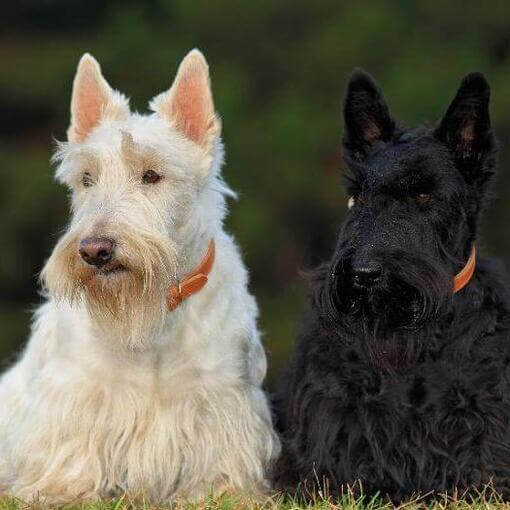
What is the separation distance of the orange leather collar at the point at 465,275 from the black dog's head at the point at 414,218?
0.12ft

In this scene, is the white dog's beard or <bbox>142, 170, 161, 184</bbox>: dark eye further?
<bbox>142, 170, 161, 184</bbox>: dark eye

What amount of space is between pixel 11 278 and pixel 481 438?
1032cm

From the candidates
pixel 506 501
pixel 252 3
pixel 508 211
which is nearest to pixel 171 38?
pixel 252 3

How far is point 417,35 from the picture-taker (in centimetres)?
1520

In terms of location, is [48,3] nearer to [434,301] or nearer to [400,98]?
[400,98]

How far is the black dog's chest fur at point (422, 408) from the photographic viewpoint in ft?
16.5

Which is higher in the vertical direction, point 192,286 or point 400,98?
point 192,286

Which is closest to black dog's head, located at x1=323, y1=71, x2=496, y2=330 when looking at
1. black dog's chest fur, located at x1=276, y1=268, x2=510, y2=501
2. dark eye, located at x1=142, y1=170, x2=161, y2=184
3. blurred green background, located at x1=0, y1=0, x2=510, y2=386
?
black dog's chest fur, located at x1=276, y1=268, x2=510, y2=501

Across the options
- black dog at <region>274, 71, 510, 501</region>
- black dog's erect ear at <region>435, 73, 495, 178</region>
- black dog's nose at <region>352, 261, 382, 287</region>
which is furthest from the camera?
black dog's erect ear at <region>435, 73, 495, 178</region>

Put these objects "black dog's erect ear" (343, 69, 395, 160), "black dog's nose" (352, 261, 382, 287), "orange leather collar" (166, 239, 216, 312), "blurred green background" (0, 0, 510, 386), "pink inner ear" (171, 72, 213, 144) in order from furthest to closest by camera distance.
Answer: "blurred green background" (0, 0, 510, 386)
"pink inner ear" (171, 72, 213, 144)
"orange leather collar" (166, 239, 216, 312)
"black dog's erect ear" (343, 69, 395, 160)
"black dog's nose" (352, 261, 382, 287)

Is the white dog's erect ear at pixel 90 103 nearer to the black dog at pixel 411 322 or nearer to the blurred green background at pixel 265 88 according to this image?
the black dog at pixel 411 322

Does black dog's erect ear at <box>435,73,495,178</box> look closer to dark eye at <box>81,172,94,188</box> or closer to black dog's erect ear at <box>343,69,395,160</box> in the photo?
black dog's erect ear at <box>343,69,395,160</box>

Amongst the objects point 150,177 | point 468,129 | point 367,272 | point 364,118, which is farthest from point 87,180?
point 468,129

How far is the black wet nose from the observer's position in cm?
496
